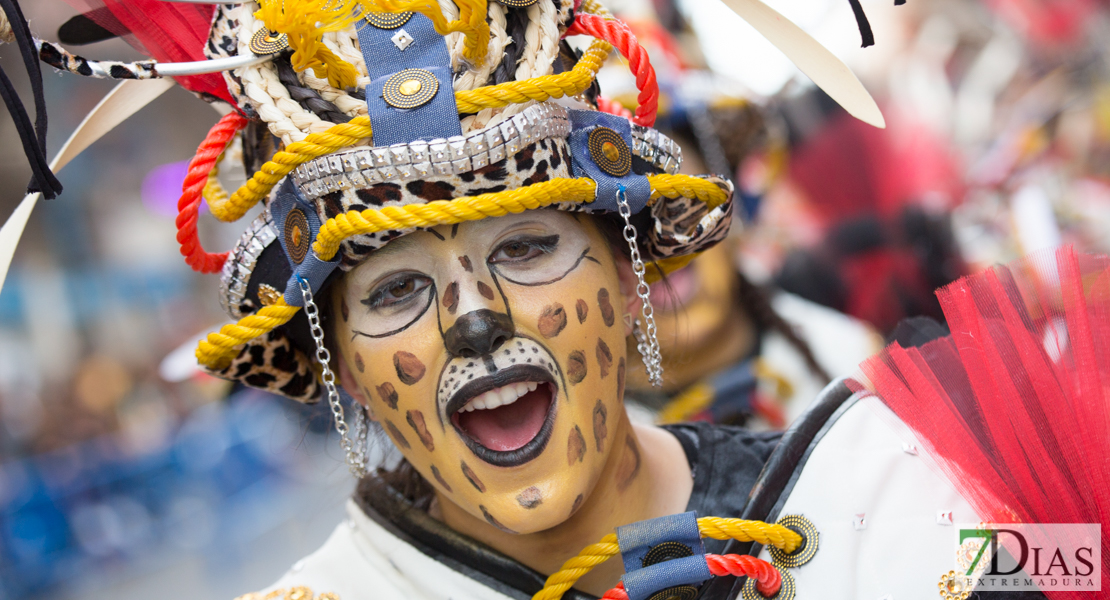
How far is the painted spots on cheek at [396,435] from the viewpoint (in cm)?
176

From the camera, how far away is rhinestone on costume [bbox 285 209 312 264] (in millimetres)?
1690

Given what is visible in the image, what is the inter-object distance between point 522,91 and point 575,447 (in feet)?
2.27

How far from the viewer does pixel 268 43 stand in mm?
1631

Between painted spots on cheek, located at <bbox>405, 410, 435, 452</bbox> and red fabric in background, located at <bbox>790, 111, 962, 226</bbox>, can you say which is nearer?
painted spots on cheek, located at <bbox>405, 410, 435, 452</bbox>

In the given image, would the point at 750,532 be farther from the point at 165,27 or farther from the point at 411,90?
the point at 165,27

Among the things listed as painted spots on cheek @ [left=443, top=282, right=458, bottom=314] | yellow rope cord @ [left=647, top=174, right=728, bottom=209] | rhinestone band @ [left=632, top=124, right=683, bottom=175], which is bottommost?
painted spots on cheek @ [left=443, top=282, right=458, bottom=314]

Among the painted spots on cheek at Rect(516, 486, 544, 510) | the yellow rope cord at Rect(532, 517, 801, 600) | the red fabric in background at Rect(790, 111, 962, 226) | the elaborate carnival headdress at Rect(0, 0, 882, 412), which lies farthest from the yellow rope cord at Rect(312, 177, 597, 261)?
the red fabric in background at Rect(790, 111, 962, 226)

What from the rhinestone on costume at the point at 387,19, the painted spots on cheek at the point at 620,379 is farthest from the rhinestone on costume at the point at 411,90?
the painted spots on cheek at the point at 620,379

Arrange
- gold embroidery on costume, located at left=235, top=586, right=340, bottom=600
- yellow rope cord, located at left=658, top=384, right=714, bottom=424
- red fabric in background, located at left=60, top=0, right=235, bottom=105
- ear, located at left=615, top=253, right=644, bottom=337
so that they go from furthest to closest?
yellow rope cord, located at left=658, top=384, right=714, bottom=424
ear, located at left=615, top=253, right=644, bottom=337
gold embroidery on costume, located at left=235, top=586, right=340, bottom=600
red fabric in background, located at left=60, top=0, right=235, bottom=105

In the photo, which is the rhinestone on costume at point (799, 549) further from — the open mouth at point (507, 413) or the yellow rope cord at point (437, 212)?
the yellow rope cord at point (437, 212)

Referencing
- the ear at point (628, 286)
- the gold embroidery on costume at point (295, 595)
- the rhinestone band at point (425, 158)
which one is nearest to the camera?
the rhinestone band at point (425, 158)

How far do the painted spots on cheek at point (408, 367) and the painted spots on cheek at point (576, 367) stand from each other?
11.4 inches

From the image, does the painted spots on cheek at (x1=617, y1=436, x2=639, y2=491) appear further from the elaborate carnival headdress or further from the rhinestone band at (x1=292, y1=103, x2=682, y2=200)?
the rhinestone band at (x1=292, y1=103, x2=682, y2=200)

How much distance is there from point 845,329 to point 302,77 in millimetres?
3613
